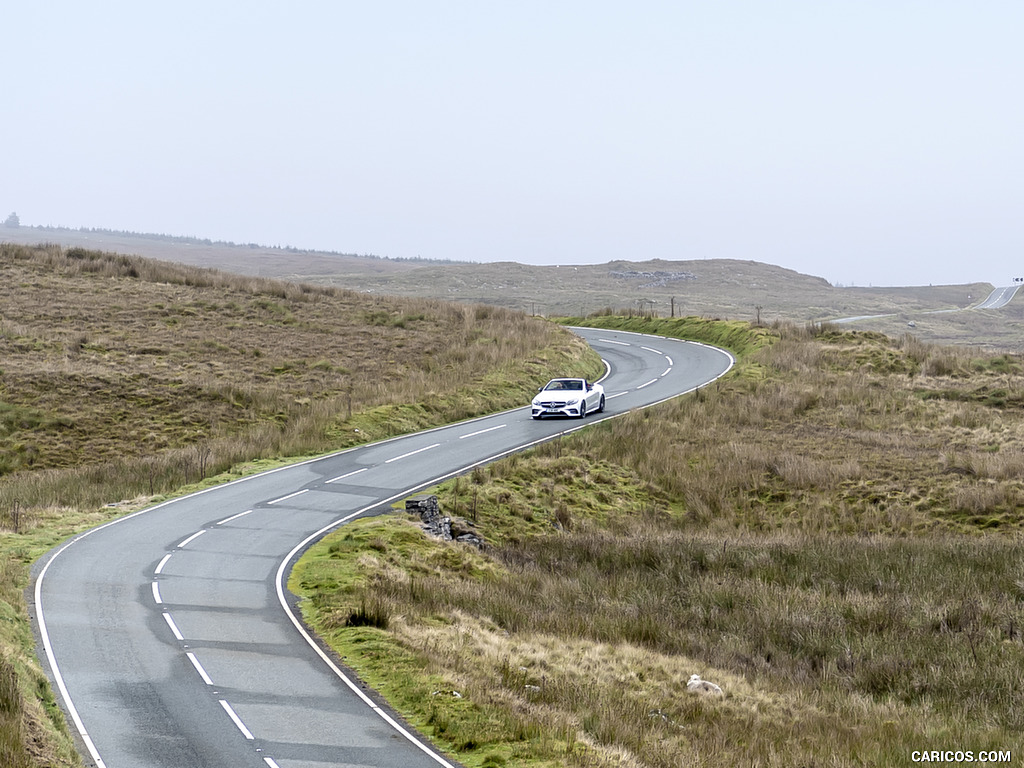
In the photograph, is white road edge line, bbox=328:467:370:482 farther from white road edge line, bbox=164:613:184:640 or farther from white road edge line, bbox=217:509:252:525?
white road edge line, bbox=164:613:184:640

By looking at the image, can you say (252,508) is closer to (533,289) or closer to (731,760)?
(731,760)

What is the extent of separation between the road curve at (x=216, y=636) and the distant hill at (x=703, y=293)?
225 ft

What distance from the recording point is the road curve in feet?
38.3

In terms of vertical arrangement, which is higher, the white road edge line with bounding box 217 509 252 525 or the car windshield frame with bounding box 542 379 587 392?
the car windshield frame with bounding box 542 379 587 392

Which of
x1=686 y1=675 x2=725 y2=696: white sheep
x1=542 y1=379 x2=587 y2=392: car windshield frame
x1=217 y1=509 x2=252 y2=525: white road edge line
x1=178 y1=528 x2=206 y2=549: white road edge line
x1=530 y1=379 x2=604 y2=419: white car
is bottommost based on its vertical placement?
x1=178 y1=528 x2=206 y2=549: white road edge line

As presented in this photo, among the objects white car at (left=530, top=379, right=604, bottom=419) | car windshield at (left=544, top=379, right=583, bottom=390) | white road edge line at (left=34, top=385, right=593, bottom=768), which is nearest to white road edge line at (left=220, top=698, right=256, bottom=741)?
white road edge line at (left=34, top=385, right=593, bottom=768)

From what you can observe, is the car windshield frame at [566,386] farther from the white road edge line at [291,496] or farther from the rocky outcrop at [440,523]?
the rocky outcrop at [440,523]

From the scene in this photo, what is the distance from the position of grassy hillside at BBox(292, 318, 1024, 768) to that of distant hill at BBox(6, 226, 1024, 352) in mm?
60300

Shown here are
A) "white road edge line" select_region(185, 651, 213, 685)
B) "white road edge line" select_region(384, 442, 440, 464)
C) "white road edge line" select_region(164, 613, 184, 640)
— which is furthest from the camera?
"white road edge line" select_region(384, 442, 440, 464)

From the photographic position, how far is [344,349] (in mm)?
48812

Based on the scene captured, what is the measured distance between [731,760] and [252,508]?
15846mm

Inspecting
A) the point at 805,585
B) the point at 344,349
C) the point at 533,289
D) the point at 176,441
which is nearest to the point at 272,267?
the point at 533,289

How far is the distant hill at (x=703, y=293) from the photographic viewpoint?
106062mm

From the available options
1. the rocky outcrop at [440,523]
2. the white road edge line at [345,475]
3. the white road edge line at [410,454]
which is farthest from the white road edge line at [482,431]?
the rocky outcrop at [440,523]
